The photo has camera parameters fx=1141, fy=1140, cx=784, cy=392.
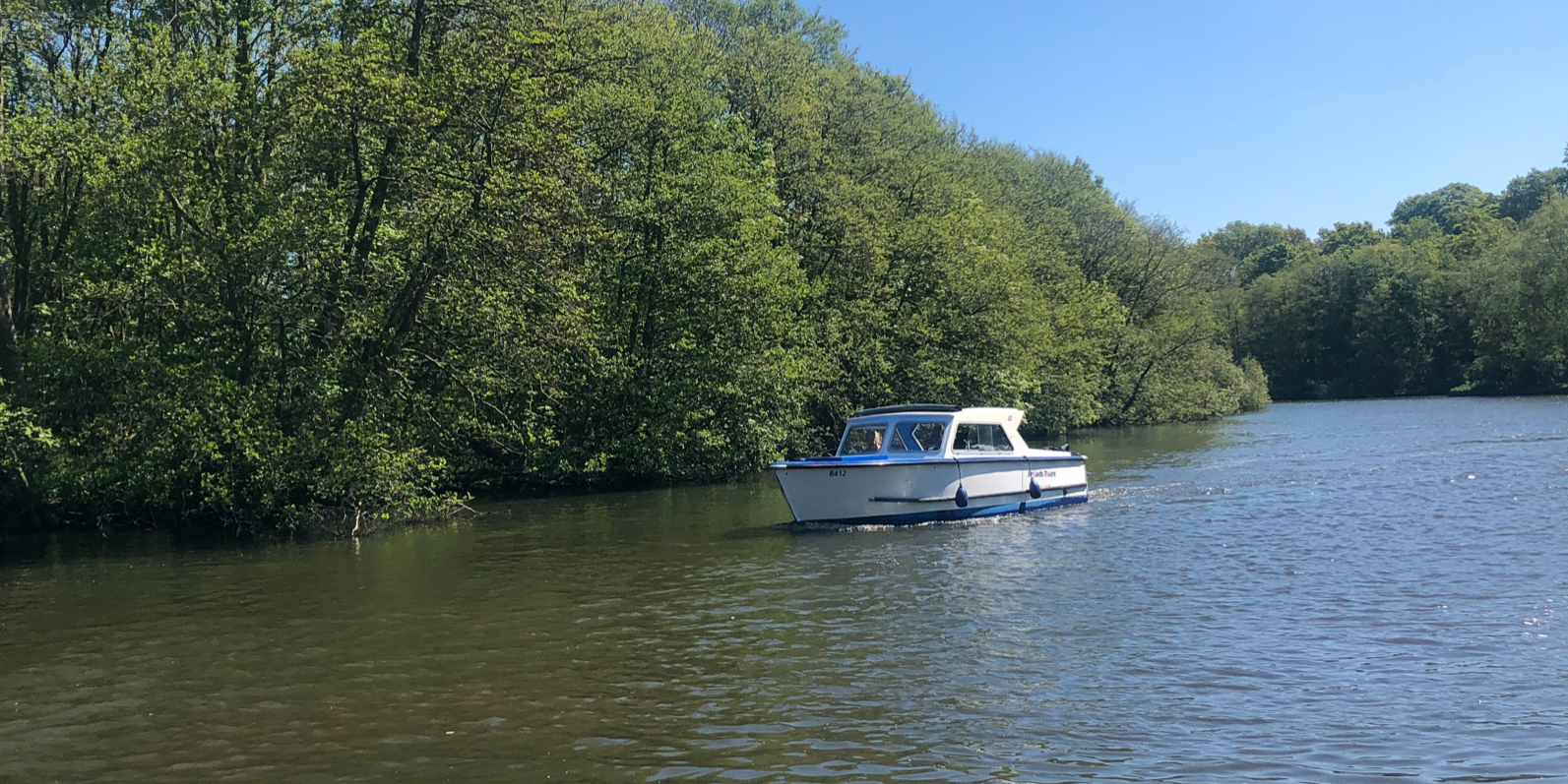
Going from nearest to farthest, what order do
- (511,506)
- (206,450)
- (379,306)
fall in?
(206,450), (379,306), (511,506)

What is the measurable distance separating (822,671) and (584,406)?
22359 millimetres

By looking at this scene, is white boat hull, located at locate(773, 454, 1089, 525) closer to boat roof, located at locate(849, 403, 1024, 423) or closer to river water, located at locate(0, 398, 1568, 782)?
river water, located at locate(0, 398, 1568, 782)

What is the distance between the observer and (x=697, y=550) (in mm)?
21688

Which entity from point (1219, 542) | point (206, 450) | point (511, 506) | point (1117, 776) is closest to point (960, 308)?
point (511, 506)

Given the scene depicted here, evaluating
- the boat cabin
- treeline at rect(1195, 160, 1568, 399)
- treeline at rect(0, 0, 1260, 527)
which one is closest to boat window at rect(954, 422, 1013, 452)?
the boat cabin

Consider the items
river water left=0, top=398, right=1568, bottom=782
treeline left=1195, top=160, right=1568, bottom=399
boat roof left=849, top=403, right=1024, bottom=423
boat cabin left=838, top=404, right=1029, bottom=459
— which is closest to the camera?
river water left=0, top=398, right=1568, bottom=782

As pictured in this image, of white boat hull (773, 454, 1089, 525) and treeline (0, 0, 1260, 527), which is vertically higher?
treeline (0, 0, 1260, 527)

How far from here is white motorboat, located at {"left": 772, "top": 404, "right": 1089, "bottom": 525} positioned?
24.8 metres

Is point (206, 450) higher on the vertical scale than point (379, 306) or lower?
lower

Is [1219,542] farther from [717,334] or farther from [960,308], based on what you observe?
[960,308]

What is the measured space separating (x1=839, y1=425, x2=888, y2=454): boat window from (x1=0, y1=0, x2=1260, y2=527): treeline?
6.75 m

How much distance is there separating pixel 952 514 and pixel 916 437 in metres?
1.96

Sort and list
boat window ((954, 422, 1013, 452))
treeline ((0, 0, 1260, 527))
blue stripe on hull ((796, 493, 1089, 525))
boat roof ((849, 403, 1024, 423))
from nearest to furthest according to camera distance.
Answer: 1. treeline ((0, 0, 1260, 527))
2. blue stripe on hull ((796, 493, 1089, 525))
3. boat roof ((849, 403, 1024, 423))
4. boat window ((954, 422, 1013, 452))

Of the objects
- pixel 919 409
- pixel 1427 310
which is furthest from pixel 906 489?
pixel 1427 310
